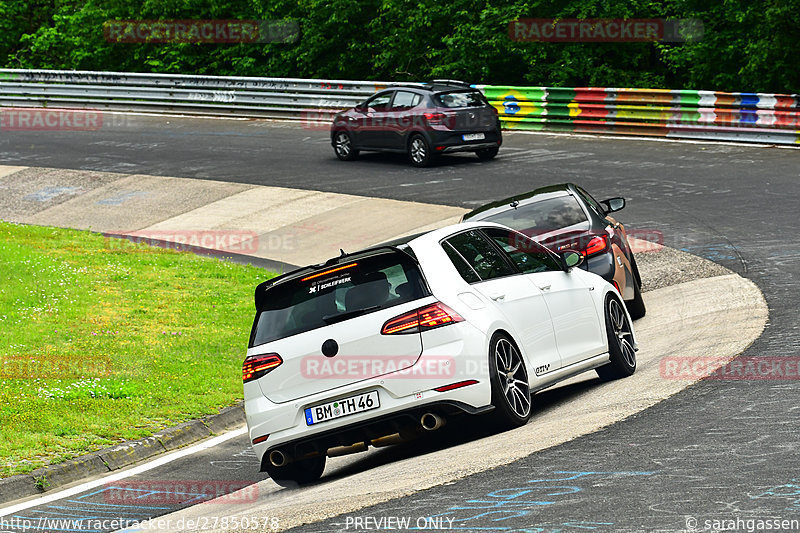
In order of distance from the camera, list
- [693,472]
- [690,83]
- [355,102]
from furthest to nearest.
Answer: [355,102] < [690,83] < [693,472]

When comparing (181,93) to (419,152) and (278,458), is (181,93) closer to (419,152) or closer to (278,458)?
(419,152)

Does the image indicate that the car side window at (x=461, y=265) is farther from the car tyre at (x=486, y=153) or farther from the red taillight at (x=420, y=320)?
the car tyre at (x=486, y=153)

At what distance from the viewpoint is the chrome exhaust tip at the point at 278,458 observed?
809cm

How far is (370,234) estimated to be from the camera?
20234 mm

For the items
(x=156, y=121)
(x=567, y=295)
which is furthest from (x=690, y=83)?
(x=567, y=295)

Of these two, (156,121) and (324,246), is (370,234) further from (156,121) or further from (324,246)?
(156,121)

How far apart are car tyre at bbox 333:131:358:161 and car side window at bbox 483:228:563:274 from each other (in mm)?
18291

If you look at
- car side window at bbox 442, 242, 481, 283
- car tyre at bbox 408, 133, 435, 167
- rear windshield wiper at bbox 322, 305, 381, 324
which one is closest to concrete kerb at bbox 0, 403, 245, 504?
rear windshield wiper at bbox 322, 305, 381, 324

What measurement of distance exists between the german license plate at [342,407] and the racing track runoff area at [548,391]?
46cm

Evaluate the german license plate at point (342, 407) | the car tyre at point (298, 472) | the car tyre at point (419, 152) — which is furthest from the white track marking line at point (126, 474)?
the car tyre at point (419, 152)

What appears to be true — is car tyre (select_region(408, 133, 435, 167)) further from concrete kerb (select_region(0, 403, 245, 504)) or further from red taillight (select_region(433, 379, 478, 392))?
red taillight (select_region(433, 379, 478, 392))

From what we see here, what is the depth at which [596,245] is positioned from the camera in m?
13.1

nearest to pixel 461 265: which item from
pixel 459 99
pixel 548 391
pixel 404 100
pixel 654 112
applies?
pixel 548 391

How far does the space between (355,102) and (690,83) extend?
927 cm
